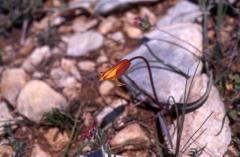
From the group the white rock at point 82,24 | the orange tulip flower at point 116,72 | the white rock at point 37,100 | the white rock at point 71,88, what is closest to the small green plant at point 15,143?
the white rock at point 37,100

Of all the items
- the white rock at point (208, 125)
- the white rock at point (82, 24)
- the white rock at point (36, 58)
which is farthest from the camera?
the white rock at point (82, 24)

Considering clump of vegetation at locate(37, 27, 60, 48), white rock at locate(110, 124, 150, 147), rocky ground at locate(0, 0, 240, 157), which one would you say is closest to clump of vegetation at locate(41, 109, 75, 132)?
rocky ground at locate(0, 0, 240, 157)

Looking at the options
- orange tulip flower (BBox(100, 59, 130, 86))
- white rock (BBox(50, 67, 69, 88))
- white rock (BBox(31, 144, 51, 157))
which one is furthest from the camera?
white rock (BBox(50, 67, 69, 88))

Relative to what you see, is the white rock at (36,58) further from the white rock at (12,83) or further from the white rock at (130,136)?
the white rock at (130,136)

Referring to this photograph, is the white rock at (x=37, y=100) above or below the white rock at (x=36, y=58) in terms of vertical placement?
below

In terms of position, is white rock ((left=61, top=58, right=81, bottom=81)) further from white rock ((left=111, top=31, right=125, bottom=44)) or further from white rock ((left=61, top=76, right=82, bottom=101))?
white rock ((left=111, top=31, right=125, bottom=44))

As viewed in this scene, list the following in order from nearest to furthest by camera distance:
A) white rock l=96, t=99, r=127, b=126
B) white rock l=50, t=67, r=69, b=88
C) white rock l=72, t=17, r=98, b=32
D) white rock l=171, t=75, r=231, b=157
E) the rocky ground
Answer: white rock l=171, t=75, r=231, b=157 < the rocky ground < white rock l=96, t=99, r=127, b=126 < white rock l=50, t=67, r=69, b=88 < white rock l=72, t=17, r=98, b=32

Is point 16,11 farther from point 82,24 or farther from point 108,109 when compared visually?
point 108,109

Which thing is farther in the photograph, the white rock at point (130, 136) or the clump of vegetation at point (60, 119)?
the clump of vegetation at point (60, 119)
